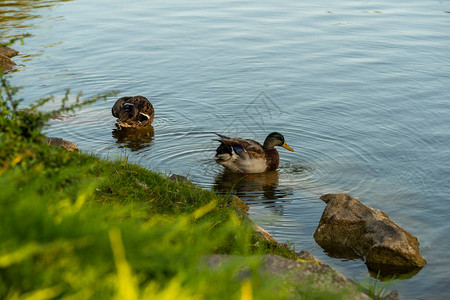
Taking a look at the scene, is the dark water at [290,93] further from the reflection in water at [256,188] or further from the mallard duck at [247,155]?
the mallard duck at [247,155]

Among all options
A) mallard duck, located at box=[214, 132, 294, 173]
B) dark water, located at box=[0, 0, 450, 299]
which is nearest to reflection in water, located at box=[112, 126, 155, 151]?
dark water, located at box=[0, 0, 450, 299]

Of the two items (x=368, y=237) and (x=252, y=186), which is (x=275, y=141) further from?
(x=368, y=237)

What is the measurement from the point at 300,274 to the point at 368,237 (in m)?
4.03

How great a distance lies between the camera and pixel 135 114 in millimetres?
11734

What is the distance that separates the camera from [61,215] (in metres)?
3.01

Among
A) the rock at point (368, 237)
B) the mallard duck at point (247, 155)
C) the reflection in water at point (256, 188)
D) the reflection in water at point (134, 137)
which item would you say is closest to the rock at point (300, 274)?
the rock at point (368, 237)

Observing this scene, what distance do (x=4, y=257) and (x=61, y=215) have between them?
1.69 ft

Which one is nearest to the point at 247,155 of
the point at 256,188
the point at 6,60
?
the point at 256,188

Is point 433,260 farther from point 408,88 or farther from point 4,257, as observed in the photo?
point 408,88

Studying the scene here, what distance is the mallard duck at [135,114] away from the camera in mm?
11805

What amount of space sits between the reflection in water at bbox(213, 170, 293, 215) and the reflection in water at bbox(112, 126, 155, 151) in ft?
Answer: 6.32

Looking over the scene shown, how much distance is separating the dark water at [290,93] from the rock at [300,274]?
1543 millimetres

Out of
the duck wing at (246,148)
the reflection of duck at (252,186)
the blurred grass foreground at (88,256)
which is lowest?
the reflection of duck at (252,186)

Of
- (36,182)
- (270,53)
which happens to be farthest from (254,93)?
(36,182)
